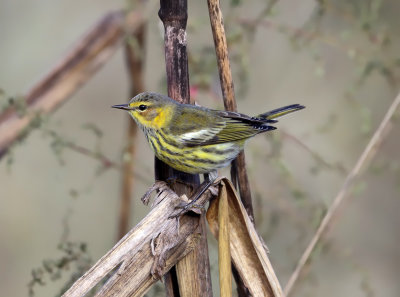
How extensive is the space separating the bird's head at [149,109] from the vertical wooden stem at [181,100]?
1.54 feet

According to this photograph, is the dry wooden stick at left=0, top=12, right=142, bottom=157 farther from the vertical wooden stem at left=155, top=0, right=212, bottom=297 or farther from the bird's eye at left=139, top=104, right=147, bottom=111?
the vertical wooden stem at left=155, top=0, right=212, bottom=297

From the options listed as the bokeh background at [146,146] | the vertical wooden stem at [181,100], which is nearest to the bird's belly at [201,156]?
the vertical wooden stem at [181,100]

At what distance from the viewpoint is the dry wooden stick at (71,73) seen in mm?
2676

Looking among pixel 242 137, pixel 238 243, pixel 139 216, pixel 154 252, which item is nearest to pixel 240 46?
pixel 242 137

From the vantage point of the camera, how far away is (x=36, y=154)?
4.62m

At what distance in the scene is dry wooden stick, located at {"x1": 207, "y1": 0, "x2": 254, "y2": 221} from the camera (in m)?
2.12

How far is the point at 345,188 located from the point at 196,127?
814 millimetres

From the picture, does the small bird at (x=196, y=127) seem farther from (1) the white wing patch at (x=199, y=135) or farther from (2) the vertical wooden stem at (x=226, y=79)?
(2) the vertical wooden stem at (x=226, y=79)

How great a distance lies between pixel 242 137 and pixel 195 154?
0.27m

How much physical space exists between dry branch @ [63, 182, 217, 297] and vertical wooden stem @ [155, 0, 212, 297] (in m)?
0.04

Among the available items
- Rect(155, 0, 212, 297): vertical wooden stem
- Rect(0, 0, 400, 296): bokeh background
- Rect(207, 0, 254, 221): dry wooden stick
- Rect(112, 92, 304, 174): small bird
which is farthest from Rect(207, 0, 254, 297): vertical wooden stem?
Rect(0, 0, 400, 296): bokeh background

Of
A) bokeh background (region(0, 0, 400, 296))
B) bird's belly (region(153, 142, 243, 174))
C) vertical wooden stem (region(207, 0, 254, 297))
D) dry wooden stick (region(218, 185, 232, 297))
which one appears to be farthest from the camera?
bokeh background (region(0, 0, 400, 296))

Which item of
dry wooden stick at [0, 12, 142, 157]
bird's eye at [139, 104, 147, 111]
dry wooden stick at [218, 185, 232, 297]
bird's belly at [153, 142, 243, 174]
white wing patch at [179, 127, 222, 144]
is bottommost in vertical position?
dry wooden stick at [218, 185, 232, 297]

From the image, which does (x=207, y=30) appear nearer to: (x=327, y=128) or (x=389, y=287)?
(x=327, y=128)
